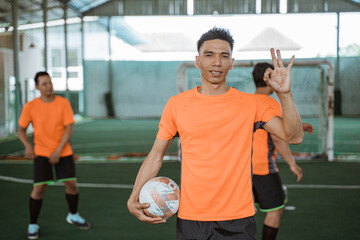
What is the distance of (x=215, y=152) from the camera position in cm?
264

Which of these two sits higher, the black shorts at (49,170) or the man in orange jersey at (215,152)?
the man in orange jersey at (215,152)

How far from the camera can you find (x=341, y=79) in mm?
25359

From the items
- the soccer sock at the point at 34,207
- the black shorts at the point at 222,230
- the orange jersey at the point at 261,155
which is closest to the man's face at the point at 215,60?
the black shorts at the point at 222,230

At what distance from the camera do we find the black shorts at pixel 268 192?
3.97 m

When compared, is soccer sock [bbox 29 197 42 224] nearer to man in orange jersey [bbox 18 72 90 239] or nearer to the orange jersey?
man in orange jersey [bbox 18 72 90 239]

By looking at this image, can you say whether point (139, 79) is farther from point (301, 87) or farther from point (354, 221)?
point (354, 221)

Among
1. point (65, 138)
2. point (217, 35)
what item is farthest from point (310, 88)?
point (217, 35)

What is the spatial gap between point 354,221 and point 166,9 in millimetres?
21245

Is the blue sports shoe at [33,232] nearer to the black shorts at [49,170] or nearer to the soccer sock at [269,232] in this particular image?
the black shorts at [49,170]

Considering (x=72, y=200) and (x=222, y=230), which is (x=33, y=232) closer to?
(x=72, y=200)

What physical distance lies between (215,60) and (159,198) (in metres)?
0.94

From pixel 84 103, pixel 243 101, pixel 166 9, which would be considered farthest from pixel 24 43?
pixel 243 101

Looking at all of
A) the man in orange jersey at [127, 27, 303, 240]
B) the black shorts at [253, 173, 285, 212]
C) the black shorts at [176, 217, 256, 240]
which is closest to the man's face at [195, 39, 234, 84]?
the man in orange jersey at [127, 27, 303, 240]

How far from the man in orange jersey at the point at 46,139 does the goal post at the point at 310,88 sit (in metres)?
5.04
